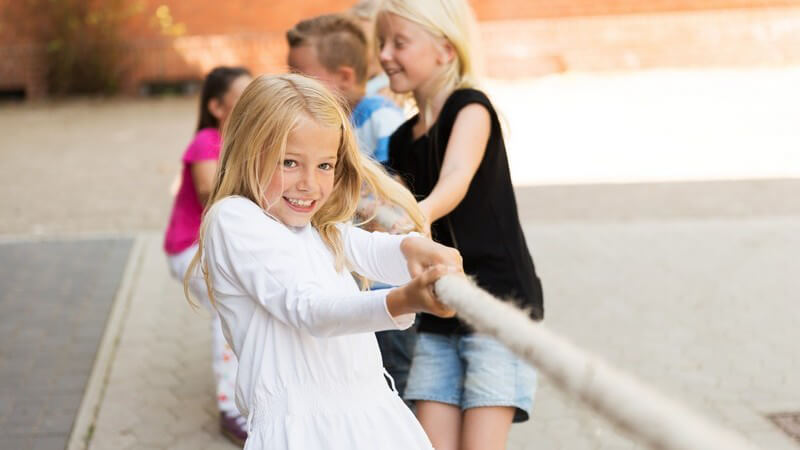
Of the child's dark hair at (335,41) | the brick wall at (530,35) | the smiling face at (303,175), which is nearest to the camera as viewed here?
the smiling face at (303,175)

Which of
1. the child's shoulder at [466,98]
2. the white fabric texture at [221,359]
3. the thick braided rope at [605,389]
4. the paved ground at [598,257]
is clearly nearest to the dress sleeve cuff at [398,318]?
the thick braided rope at [605,389]

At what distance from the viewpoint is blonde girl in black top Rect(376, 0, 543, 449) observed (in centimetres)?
312

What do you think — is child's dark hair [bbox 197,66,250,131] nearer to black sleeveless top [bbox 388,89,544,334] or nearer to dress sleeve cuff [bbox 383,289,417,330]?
black sleeveless top [bbox 388,89,544,334]

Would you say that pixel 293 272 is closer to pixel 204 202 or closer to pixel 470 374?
pixel 470 374

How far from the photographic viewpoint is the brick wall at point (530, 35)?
52.4 ft

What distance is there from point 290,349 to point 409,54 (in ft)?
4.24

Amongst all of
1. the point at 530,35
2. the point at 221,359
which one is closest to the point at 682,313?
the point at 221,359

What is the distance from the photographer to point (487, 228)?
10.5ft

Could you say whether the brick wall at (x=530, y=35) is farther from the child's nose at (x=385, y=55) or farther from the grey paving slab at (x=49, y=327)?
the child's nose at (x=385, y=55)

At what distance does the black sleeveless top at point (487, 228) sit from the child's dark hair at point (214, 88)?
5.83 feet

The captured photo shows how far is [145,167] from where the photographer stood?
11.0 m

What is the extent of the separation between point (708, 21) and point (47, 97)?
376 inches

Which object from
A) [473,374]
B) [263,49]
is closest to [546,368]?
[473,374]

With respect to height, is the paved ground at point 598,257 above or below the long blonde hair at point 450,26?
below
